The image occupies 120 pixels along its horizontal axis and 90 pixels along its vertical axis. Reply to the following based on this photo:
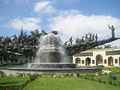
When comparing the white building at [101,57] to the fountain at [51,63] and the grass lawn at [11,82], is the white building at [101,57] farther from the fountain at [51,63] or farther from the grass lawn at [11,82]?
the grass lawn at [11,82]

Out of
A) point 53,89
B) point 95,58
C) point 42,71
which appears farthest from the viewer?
point 95,58

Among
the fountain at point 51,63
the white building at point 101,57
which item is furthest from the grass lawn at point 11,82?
the white building at point 101,57

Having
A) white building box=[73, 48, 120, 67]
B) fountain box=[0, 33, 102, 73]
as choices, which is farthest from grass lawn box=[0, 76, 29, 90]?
white building box=[73, 48, 120, 67]

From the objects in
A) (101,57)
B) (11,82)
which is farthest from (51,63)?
(101,57)

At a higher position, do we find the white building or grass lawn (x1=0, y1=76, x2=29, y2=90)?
the white building

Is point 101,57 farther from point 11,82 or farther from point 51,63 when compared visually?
point 11,82

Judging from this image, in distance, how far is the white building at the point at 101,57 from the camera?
48719mm

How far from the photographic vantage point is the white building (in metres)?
48.7

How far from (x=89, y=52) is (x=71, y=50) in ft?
93.1

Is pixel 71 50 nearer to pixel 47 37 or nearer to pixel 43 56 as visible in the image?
pixel 47 37

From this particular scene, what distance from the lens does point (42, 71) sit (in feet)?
53.0

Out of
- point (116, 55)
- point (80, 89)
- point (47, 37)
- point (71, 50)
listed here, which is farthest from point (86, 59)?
point (80, 89)

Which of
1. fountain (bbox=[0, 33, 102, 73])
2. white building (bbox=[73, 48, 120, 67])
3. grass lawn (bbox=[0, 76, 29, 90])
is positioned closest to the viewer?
grass lawn (bbox=[0, 76, 29, 90])

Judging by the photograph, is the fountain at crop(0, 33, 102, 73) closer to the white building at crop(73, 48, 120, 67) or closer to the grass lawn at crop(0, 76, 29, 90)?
the grass lawn at crop(0, 76, 29, 90)
